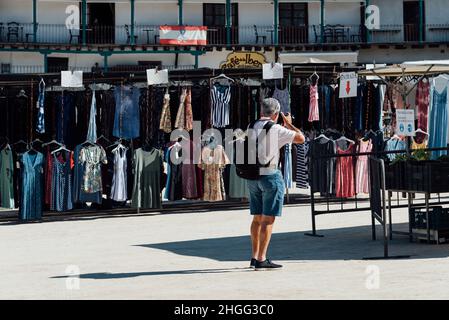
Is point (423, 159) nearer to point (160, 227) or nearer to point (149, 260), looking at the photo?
point (149, 260)

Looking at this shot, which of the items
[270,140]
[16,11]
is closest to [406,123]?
[270,140]

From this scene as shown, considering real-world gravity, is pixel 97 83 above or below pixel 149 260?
above

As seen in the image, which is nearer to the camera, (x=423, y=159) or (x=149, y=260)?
(x=149, y=260)

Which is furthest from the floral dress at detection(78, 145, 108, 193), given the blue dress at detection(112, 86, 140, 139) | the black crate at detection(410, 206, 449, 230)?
the black crate at detection(410, 206, 449, 230)

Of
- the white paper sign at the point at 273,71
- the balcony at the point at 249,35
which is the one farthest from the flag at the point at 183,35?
the white paper sign at the point at 273,71

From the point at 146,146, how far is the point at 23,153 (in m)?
2.06

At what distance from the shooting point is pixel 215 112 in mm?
16281

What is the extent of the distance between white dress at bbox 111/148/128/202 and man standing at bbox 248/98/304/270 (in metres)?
6.44

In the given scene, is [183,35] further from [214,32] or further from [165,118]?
[165,118]

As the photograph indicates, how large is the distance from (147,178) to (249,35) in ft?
109

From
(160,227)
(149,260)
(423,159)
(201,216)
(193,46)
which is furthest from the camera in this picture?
(193,46)
